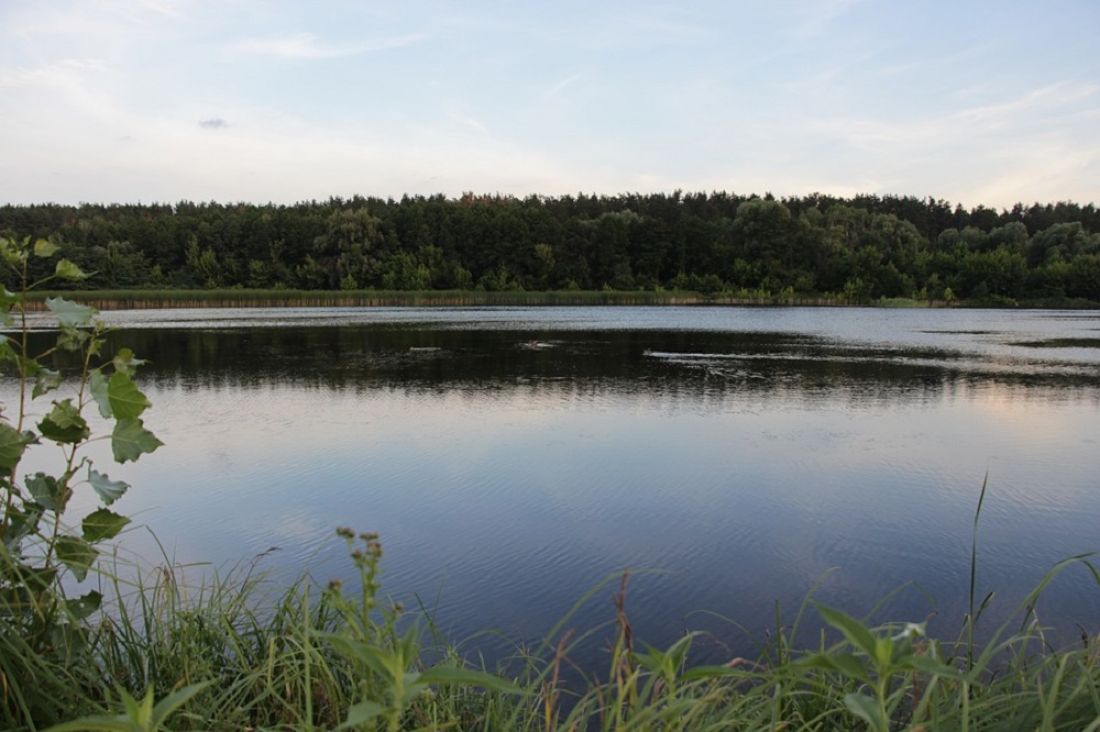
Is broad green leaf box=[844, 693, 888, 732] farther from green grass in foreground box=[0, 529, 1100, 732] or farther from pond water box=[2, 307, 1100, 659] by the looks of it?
pond water box=[2, 307, 1100, 659]

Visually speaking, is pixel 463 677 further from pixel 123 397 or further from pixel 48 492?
pixel 48 492

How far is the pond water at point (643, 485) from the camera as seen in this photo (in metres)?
5.05

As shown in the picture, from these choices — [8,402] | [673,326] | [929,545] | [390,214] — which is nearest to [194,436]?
[8,402]

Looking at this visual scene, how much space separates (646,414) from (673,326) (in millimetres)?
23022

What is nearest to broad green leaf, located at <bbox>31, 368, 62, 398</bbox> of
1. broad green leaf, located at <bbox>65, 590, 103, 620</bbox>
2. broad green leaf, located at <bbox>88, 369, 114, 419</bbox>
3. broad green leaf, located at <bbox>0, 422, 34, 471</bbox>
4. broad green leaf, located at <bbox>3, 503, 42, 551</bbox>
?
broad green leaf, located at <bbox>88, 369, 114, 419</bbox>

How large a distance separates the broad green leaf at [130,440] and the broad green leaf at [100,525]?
215 millimetres

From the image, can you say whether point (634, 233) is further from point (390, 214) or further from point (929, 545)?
point (929, 545)

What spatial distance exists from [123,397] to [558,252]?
8038cm

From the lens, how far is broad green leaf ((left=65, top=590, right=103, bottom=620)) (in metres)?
2.33

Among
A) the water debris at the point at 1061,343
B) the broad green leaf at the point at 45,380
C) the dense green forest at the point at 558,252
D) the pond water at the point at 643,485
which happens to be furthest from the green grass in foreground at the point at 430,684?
the dense green forest at the point at 558,252

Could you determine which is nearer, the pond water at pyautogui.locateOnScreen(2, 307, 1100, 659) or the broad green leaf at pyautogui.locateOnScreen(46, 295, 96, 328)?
the broad green leaf at pyautogui.locateOnScreen(46, 295, 96, 328)

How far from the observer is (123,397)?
243 cm

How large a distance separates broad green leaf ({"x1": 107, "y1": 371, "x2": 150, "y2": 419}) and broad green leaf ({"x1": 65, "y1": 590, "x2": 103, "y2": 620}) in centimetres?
54

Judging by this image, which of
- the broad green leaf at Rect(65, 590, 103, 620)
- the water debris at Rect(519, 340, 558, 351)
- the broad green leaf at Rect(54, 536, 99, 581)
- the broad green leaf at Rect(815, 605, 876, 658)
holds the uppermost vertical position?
the broad green leaf at Rect(815, 605, 876, 658)
